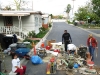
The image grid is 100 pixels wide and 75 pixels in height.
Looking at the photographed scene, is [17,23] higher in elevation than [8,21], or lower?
lower

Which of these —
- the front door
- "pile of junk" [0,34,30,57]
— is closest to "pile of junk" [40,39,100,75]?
"pile of junk" [0,34,30,57]

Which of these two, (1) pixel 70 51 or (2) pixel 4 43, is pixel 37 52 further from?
(2) pixel 4 43

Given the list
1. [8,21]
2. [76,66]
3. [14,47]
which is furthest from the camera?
[8,21]

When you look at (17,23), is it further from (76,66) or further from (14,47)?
(76,66)

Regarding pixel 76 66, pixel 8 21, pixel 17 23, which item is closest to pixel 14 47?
pixel 76 66

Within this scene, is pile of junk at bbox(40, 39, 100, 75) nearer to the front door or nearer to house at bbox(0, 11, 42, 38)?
house at bbox(0, 11, 42, 38)

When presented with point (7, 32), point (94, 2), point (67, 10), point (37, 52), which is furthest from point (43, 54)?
point (67, 10)

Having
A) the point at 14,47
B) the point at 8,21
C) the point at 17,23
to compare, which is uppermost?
the point at 8,21

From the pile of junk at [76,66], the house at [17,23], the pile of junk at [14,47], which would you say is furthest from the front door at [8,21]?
the pile of junk at [76,66]

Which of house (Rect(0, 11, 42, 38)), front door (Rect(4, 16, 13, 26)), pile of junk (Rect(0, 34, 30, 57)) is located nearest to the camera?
pile of junk (Rect(0, 34, 30, 57))

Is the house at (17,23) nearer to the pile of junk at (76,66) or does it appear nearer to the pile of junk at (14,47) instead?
the pile of junk at (14,47)

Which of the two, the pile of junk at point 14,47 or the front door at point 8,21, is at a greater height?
the front door at point 8,21

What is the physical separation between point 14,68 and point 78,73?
2.99m

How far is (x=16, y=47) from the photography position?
1383 centimetres
